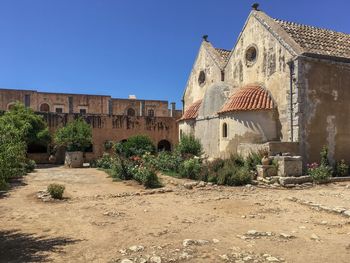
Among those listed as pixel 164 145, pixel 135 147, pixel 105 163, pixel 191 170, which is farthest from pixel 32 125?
pixel 191 170

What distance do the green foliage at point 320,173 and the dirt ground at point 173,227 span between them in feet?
7.49

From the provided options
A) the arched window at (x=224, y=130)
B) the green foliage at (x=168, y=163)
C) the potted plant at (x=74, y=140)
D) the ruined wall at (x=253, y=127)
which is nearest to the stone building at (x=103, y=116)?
the potted plant at (x=74, y=140)

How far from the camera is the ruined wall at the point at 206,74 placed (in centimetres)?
2312

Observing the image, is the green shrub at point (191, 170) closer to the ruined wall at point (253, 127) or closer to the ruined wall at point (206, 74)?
the ruined wall at point (253, 127)

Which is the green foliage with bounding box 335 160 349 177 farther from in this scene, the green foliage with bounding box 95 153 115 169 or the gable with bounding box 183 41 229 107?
the green foliage with bounding box 95 153 115 169

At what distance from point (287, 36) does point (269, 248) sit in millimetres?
13492

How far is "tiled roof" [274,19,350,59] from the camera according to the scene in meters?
16.8

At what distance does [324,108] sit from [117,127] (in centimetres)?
1820

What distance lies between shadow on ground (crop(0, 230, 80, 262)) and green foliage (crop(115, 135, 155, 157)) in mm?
15232

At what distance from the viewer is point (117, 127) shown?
97.5 ft

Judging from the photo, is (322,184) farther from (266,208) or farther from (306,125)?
(266,208)

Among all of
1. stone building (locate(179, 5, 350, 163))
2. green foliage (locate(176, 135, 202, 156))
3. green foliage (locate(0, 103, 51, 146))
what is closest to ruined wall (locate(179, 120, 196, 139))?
green foliage (locate(176, 135, 202, 156))

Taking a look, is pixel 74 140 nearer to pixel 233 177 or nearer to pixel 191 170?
pixel 191 170

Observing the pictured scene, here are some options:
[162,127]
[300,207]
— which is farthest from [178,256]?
[162,127]
